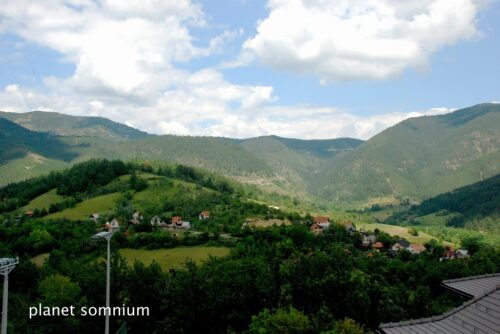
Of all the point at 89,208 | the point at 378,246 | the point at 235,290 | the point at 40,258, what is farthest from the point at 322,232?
the point at 235,290

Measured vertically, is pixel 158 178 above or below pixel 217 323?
above

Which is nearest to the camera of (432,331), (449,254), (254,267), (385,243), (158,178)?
(432,331)

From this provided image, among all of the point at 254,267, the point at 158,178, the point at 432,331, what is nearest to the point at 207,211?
the point at 158,178

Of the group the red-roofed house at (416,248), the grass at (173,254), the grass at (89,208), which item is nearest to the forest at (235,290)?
the grass at (173,254)

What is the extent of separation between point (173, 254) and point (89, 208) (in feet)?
164

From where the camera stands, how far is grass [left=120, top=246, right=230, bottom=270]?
68.6 metres

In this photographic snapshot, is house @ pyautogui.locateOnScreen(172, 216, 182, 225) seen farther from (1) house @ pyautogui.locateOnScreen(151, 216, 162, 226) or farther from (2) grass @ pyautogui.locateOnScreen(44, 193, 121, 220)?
(2) grass @ pyautogui.locateOnScreen(44, 193, 121, 220)

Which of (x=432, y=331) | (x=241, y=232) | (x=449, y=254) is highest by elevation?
(x=432, y=331)

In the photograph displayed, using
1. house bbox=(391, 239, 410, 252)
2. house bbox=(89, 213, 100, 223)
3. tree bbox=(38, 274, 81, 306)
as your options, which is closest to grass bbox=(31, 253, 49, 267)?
house bbox=(89, 213, 100, 223)

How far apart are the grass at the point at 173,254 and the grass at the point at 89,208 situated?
35.8 m

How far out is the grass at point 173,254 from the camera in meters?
68.6

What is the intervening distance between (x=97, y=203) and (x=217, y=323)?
98.7 m

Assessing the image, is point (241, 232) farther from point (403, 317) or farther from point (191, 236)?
point (403, 317)

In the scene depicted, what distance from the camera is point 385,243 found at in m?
103
